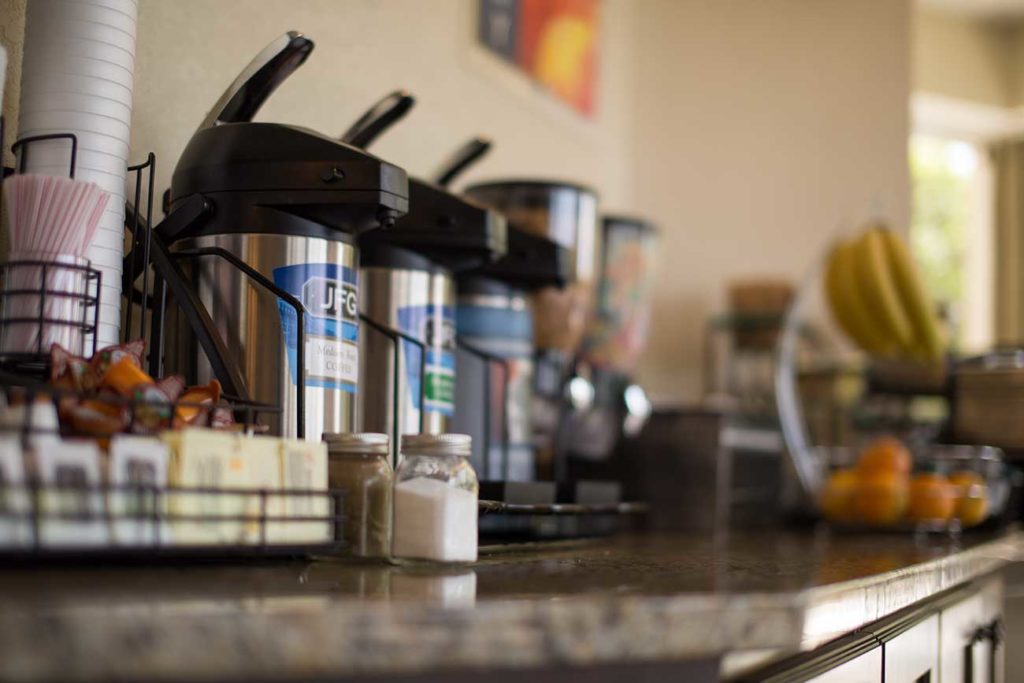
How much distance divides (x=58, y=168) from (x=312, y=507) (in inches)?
13.6

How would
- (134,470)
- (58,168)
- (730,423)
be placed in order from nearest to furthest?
(134,470)
(58,168)
(730,423)

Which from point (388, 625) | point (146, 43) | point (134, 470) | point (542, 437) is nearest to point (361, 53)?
point (146, 43)

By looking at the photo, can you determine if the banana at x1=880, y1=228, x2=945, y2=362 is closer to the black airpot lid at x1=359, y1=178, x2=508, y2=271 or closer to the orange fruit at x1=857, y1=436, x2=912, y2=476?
the orange fruit at x1=857, y1=436, x2=912, y2=476

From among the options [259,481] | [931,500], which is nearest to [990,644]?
[931,500]

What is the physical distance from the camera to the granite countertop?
0.47 meters

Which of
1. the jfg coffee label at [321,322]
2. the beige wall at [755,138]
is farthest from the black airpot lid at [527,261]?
the beige wall at [755,138]

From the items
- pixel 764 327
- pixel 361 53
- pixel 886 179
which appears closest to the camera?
pixel 361 53

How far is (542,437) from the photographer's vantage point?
1.58 metres

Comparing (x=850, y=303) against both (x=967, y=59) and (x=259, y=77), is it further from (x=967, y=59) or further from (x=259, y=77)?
(x=967, y=59)

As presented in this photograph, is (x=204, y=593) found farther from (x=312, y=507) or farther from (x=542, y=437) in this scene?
(x=542, y=437)

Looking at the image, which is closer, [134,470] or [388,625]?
[388,625]

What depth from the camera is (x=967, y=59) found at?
3605mm

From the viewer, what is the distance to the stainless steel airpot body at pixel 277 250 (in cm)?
90

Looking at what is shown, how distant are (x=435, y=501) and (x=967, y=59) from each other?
3.35 metres
